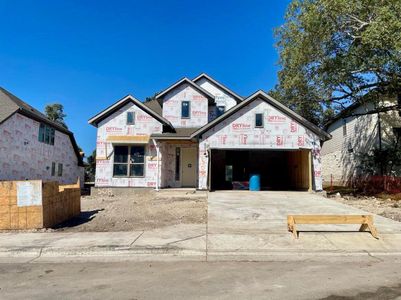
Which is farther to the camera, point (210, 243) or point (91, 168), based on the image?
point (91, 168)

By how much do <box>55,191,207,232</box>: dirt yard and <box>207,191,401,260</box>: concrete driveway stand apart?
3.07 ft

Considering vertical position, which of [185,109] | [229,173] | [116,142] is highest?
[185,109]

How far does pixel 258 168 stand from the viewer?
26328 mm

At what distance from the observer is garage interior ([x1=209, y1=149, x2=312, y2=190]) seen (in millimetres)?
23328

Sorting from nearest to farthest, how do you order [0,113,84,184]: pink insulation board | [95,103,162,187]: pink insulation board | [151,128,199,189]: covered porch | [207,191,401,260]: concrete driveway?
[207,191,401,260]: concrete driveway → [0,113,84,184]: pink insulation board → [95,103,162,187]: pink insulation board → [151,128,199,189]: covered porch

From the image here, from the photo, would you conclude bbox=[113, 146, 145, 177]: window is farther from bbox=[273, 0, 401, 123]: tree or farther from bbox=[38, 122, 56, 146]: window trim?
bbox=[273, 0, 401, 123]: tree

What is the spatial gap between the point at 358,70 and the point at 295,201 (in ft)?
28.7

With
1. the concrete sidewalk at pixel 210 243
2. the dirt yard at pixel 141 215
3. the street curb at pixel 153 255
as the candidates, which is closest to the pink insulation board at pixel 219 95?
the dirt yard at pixel 141 215

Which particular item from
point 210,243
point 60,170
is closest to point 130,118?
point 60,170

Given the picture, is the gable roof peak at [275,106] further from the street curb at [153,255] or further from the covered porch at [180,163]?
the street curb at [153,255]

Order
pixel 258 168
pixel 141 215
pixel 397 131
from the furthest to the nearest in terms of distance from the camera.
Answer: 1. pixel 258 168
2. pixel 397 131
3. pixel 141 215

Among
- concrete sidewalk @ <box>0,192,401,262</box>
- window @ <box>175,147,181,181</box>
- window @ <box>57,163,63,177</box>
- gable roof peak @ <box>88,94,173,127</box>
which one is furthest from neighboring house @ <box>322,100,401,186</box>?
window @ <box>57,163,63,177</box>

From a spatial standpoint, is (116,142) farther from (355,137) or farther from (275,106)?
(355,137)

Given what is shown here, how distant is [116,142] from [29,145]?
5864mm
